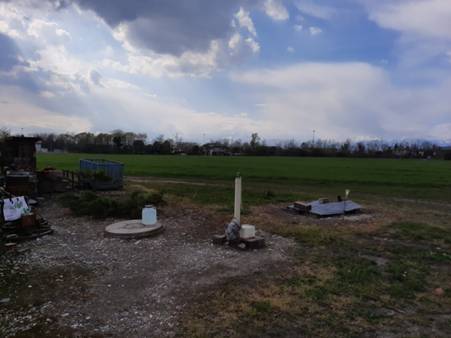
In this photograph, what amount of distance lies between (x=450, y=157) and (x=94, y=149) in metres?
84.4

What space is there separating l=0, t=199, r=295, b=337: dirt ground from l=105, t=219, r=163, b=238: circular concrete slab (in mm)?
228

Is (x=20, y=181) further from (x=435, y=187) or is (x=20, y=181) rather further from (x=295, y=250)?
(x=435, y=187)

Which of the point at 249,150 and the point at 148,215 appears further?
the point at 249,150

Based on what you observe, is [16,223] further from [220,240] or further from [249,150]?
[249,150]

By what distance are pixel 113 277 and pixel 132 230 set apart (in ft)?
8.65

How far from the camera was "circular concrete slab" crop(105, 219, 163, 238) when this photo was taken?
8.38 metres

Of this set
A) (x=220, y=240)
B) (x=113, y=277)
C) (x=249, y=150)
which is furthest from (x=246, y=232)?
(x=249, y=150)

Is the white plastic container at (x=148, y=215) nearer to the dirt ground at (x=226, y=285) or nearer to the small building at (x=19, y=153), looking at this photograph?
the dirt ground at (x=226, y=285)

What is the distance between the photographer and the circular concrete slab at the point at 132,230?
8.38 metres

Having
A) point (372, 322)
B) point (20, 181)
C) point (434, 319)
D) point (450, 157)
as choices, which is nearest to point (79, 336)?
point (372, 322)

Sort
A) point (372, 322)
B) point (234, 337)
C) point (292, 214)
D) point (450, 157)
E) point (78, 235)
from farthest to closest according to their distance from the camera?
point (450, 157) < point (292, 214) < point (78, 235) < point (372, 322) < point (234, 337)

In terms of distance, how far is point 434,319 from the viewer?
4.67 meters

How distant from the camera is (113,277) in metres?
6.05

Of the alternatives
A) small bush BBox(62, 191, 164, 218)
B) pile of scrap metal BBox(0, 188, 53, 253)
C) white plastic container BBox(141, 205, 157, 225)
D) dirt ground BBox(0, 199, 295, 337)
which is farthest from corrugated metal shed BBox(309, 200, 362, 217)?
pile of scrap metal BBox(0, 188, 53, 253)
